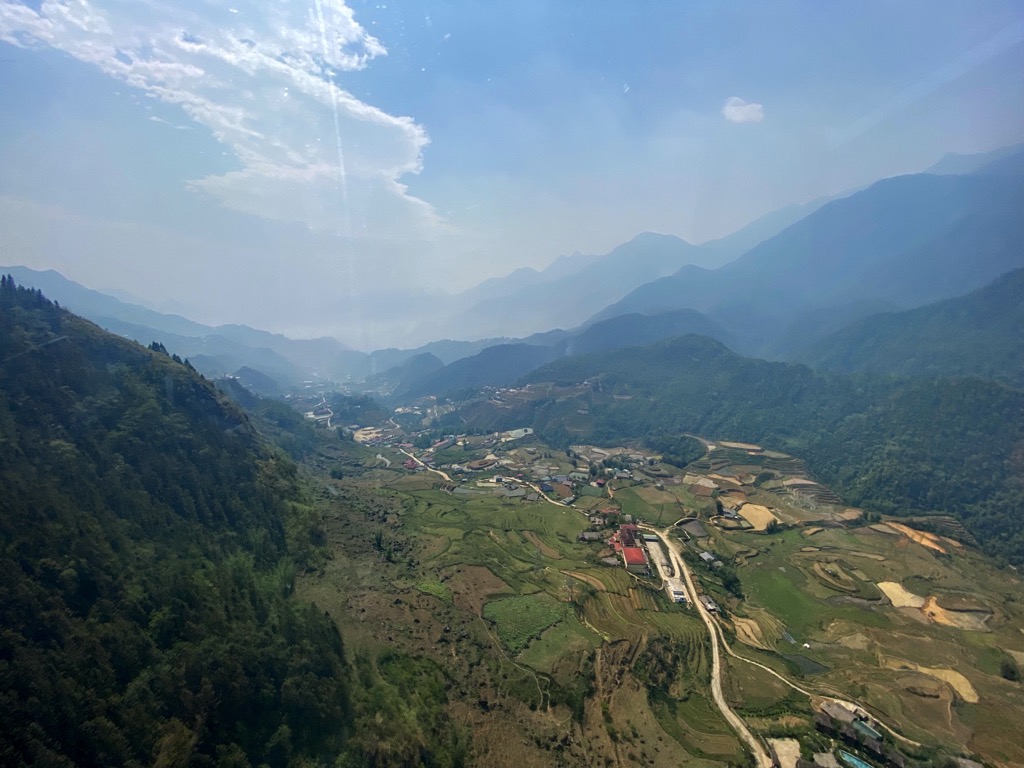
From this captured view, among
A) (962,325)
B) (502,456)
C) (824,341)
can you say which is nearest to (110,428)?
(502,456)

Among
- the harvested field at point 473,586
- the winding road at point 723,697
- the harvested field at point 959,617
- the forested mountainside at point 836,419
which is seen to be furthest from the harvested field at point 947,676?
the forested mountainside at point 836,419

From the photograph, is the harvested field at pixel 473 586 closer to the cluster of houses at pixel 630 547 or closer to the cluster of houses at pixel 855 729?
the cluster of houses at pixel 630 547

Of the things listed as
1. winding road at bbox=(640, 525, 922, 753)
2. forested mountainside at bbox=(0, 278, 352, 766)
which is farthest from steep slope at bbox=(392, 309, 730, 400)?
winding road at bbox=(640, 525, 922, 753)

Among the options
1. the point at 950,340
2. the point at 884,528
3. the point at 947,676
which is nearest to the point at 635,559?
the point at 947,676

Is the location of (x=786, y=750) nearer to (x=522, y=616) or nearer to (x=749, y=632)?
(x=749, y=632)

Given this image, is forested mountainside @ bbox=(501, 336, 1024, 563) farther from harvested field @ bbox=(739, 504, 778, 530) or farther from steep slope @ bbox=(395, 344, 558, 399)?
steep slope @ bbox=(395, 344, 558, 399)

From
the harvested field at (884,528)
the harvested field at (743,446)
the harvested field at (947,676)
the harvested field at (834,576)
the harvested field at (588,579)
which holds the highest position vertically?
the harvested field at (588,579)
